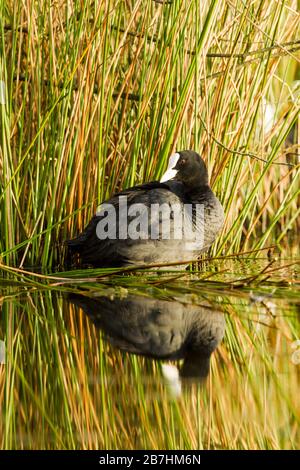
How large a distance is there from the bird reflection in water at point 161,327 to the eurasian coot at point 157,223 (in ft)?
1.58

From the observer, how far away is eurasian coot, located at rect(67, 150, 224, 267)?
4.38 metres

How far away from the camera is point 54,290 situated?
13.5 ft

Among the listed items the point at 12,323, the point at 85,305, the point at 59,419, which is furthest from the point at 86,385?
the point at 85,305

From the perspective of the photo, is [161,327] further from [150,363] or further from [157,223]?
[157,223]

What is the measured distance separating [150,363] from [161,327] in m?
0.48

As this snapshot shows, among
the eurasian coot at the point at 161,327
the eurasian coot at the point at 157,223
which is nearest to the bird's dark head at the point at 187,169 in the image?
the eurasian coot at the point at 157,223

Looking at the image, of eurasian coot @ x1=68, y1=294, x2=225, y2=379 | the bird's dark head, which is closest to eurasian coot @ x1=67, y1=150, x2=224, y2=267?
the bird's dark head

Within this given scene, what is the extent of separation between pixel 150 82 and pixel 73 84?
0.40 meters

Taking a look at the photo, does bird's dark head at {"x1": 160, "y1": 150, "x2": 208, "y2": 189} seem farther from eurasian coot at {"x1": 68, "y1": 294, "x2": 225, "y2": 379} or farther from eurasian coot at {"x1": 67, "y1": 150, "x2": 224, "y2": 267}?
eurasian coot at {"x1": 68, "y1": 294, "x2": 225, "y2": 379}

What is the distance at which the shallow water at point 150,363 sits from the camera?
2.33 meters

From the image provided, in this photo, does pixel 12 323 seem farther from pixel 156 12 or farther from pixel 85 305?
pixel 156 12

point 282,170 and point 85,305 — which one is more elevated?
Answer: point 282,170
